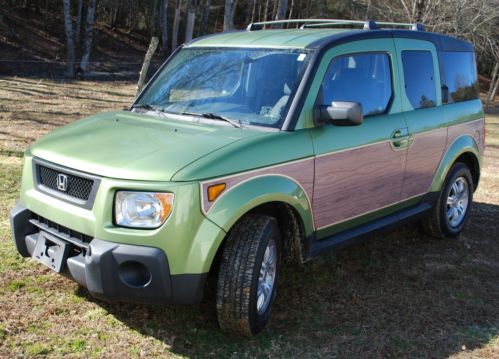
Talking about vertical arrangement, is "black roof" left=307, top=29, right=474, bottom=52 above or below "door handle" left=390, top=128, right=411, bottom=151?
above

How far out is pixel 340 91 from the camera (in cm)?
435

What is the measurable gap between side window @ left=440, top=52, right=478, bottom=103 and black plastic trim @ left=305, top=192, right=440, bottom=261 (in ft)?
3.47

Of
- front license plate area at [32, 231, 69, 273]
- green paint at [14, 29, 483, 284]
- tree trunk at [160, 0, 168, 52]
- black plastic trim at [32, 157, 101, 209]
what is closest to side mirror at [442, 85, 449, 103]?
green paint at [14, 29, 483, 284]

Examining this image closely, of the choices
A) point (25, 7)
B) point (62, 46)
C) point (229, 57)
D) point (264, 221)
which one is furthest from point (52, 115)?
point (25, 7)

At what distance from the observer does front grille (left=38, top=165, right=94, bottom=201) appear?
11.1 feet

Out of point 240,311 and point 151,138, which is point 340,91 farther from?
point 240,311

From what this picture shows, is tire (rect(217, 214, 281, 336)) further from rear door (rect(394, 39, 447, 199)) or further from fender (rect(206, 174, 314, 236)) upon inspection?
rear door (rect(394, 39, 447, 199))

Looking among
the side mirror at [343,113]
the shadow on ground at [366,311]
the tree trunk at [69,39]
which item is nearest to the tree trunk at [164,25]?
the tree trunk at [69,39]

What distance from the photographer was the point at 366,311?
4.26m

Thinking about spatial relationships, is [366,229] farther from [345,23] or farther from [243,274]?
[345,23]

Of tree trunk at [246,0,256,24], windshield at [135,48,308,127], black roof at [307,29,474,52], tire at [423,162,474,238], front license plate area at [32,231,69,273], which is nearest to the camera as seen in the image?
front license plate area at [32,231,69,273]

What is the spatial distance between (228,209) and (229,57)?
1659mm

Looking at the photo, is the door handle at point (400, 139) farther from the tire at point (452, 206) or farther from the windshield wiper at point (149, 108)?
the windshield wiper at point (149, 108)

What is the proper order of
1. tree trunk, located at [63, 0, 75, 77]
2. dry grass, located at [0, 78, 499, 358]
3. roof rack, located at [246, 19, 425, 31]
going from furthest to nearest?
tree trunk, located at [63, 0, 75, 77] → roof rack, located at [246, 19, 425, 31] → dry grass, located at [0, 78, 499, 358]
